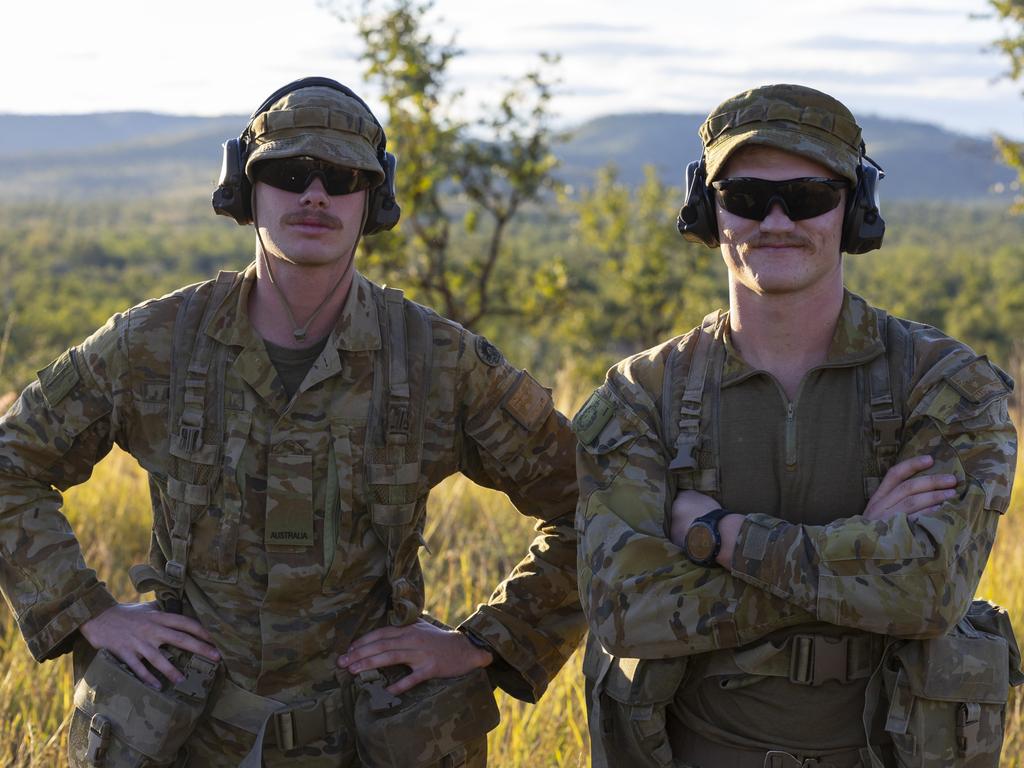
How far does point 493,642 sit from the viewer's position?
12.2 ft

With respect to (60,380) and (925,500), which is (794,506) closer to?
(925,500)

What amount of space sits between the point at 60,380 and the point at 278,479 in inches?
27.7

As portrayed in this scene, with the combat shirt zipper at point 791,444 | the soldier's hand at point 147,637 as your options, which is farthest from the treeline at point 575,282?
the combat shirt zipper at point 791,444

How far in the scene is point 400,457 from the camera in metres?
3.50

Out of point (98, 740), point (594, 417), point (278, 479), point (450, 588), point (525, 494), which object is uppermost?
point (594, 417)

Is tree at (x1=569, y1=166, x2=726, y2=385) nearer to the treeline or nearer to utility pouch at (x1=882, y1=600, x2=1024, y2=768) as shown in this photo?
the treeline

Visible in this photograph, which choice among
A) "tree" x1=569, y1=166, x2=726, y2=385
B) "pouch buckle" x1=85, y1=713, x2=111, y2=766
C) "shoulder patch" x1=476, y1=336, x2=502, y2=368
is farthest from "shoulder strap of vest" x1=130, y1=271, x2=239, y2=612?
"tree" x1=569, y1=166, x2=726, y2=385

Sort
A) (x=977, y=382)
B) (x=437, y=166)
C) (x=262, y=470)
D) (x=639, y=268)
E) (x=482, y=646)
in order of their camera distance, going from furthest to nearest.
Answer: (x=639, y=268)
(x=437, y=166)
(x=482, y=646)
(x=262, y=470)
(x=977, y=382)

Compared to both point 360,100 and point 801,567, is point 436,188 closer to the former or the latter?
point 360,100

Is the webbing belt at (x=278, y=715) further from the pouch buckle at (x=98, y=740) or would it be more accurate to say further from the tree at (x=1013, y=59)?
the tree at (x=1013, y=59)

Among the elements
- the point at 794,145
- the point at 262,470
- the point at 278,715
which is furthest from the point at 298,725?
the point at 794,145

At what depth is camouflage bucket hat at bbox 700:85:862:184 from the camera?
3053mm

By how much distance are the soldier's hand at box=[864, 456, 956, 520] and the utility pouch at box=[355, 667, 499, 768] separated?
4.35ft

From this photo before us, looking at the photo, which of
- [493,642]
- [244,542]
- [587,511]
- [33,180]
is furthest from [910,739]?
[33,180]
